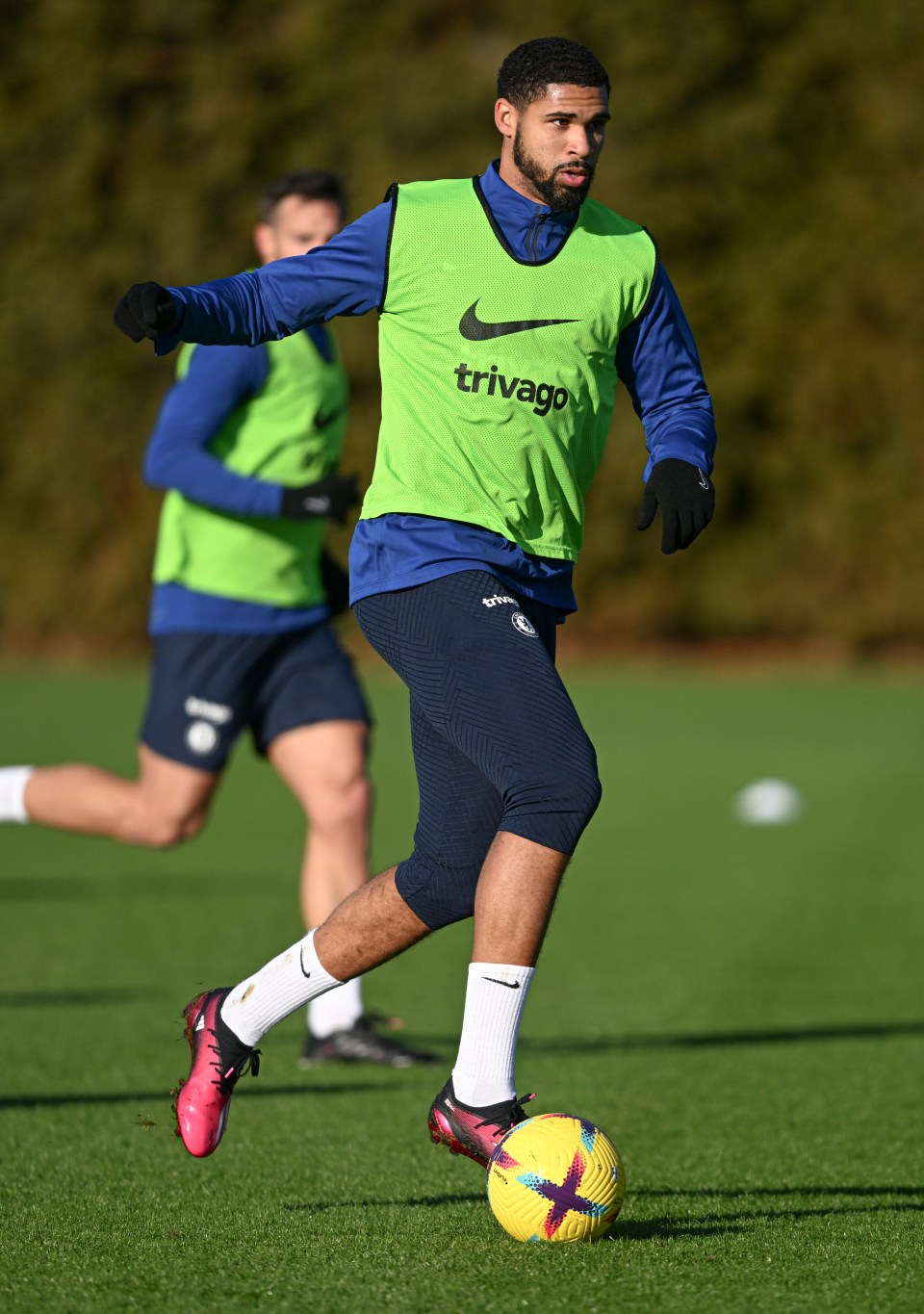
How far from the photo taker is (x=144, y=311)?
127 inches

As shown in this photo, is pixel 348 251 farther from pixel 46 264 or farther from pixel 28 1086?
pixel 46 264

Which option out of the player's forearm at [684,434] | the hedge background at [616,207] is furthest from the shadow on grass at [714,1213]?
the hedge background at [616,207]

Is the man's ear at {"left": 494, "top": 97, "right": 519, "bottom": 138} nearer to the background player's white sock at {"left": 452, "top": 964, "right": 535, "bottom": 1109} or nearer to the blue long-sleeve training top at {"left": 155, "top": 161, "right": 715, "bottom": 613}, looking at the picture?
the blue long-sleeve training top at {"left": 155, "top": 161, "right": 715, "bottom": 613}

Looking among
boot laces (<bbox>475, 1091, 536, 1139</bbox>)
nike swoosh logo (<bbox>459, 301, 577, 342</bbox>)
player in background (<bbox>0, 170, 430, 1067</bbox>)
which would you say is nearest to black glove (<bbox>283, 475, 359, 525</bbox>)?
player in background (<bbox>0, 170, 430, 1067</bbox>)

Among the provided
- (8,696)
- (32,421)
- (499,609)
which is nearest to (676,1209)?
(499,609)

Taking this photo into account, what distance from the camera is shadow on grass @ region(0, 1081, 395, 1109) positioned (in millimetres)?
4551

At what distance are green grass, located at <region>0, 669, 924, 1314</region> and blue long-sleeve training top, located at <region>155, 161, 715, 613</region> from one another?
1199 mm

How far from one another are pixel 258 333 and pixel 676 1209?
1.83 m

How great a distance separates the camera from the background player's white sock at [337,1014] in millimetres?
5254

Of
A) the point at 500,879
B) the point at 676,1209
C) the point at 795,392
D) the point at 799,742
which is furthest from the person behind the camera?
the point at 795,392

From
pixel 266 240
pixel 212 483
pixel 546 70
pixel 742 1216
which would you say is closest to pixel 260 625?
pixel 212 483

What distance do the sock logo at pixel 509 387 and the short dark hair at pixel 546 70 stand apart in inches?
20.1

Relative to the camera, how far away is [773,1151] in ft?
13.5

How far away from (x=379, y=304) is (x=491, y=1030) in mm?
1390
